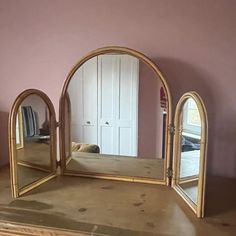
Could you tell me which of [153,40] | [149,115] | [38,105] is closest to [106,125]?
[149,115]

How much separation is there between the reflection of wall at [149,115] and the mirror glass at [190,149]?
4.8 inches

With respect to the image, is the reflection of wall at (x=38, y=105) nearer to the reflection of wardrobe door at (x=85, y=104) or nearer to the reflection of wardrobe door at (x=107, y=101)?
the reflection of wardrobe door at (x=85, y=104)

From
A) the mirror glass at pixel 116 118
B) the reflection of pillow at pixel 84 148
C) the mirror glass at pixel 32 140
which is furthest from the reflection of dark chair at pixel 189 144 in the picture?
the mirror glass at pixel 32 140

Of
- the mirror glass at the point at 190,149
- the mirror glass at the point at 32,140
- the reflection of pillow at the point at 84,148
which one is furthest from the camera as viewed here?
the reflection of pillow at the point at 84,148

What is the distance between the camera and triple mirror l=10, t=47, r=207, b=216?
3.78 ft

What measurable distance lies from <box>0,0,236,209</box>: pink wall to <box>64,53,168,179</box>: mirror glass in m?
0.10

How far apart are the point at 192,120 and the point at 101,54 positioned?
17.9 inches

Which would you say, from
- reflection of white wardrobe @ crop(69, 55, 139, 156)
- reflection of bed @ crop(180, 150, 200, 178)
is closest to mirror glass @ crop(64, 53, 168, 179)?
reflection of white wardrobe @ crop(69, 55, 139, 156)

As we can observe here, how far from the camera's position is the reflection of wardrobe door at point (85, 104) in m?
1.21

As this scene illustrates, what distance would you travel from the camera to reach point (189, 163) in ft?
3.44

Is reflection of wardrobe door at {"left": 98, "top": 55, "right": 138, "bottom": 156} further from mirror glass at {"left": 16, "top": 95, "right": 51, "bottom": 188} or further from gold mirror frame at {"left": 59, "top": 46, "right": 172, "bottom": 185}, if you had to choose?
mirror glass at {"left": 16, "top": 95, "right": 51, "bottom": 188}

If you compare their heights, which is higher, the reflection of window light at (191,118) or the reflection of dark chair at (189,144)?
the reflection of window light at (191,118)

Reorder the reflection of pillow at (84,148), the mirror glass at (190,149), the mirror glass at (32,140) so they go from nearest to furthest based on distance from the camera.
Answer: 1. the mirror glass at (190,149)
2. the mirror glass at (32,140)
3. the reflection of pillow at (84,148)

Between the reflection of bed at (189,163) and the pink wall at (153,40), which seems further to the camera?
the pink wall at (153,40)
